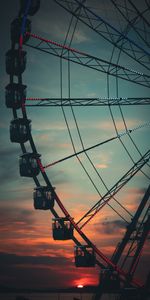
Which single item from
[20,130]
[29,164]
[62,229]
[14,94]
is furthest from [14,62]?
[62,229]

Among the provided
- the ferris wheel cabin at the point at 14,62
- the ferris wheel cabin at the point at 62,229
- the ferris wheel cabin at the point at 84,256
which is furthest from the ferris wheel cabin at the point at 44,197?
the ferris wheel cabin at the point at 14,62

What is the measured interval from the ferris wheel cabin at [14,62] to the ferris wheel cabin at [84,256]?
8650 millimetres

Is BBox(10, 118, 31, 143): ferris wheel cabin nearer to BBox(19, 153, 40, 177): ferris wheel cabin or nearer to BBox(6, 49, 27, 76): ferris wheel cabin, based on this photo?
BBox(19, 153, 40, 177): ferris wheel cabin

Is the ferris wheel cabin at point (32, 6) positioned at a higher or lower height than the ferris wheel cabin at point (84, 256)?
higher

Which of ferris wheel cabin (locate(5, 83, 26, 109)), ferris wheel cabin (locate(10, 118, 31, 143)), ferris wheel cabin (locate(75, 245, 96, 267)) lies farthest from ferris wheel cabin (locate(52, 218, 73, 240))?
ferris wheel cabin (locate(5, 83, 26, 109))

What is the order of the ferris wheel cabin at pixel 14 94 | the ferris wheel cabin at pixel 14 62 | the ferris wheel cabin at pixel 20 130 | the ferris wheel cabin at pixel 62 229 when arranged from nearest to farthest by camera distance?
the ferris wheel cabin at pixel 62 229 < the ferris wheel cabin at pixel 20 130 < the ferris wheel cabin at pixel 14 94 < the ferris wheel cabin at pixel 14 62

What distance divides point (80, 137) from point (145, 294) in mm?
7078

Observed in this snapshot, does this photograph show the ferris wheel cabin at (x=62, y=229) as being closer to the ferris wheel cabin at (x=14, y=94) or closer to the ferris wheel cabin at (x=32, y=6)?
the ferris wheel cabin at (x=14, y=94)

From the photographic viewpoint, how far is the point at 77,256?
53.9ft

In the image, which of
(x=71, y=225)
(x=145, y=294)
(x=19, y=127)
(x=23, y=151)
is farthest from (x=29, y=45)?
(x=145, y=294)

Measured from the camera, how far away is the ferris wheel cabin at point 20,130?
16516 millimetres

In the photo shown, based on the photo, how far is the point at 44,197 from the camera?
16109 mm

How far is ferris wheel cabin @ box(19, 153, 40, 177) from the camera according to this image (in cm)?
1641

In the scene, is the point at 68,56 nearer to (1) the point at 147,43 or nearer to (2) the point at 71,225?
(1) the point at 147,43
